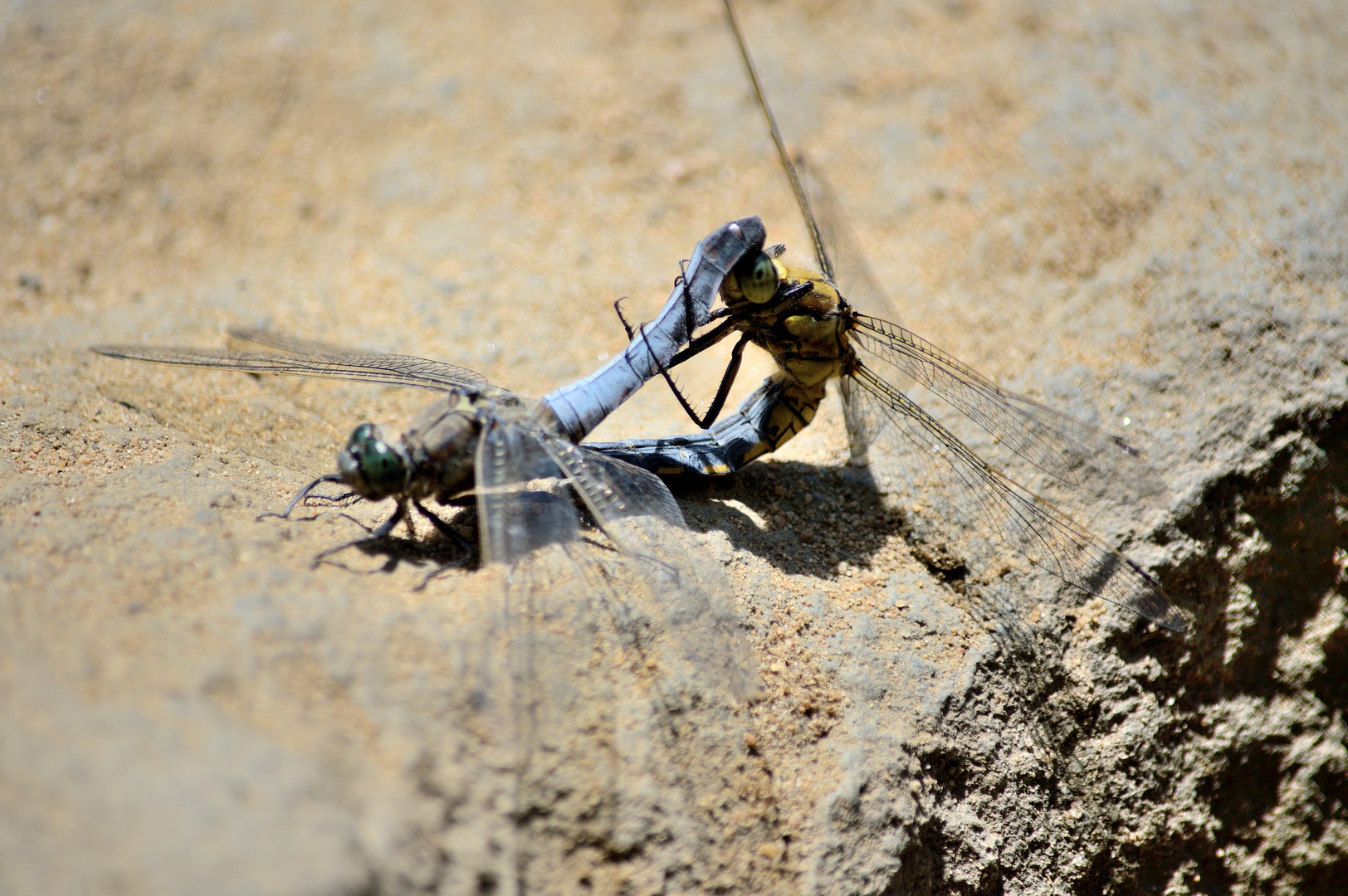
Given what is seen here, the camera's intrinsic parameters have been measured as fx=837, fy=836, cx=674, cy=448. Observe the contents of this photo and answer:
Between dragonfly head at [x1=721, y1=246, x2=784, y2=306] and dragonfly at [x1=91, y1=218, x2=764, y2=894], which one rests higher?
dragonfly head at [x1=721, y1=246, x2=784, y2=306]

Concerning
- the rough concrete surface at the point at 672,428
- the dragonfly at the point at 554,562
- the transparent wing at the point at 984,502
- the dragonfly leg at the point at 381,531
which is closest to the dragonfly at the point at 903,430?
the transparent wing at the point at 984,502

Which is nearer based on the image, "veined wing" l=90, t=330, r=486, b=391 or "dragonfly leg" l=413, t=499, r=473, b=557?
"dragonfly leg" l=413, t=499, r=473, b=557

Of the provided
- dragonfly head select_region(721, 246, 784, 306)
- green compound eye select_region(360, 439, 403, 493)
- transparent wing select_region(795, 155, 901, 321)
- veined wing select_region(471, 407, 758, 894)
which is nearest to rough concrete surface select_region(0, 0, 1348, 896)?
veined wing select_region(471, 407, 758, 894)

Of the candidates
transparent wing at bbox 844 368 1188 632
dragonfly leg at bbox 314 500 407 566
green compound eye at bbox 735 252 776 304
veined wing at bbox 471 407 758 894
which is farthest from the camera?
green compound eye at bbox 735 252 776 304

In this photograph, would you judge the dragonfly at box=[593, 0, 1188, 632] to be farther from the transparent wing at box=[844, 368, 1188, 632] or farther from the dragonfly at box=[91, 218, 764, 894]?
the dragonfly at box=[91, 218, 764, 894]

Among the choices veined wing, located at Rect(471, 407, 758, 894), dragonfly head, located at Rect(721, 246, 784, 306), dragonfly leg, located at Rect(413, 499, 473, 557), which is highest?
dragonfly head, located at Rect(721, 246, 784, 306)

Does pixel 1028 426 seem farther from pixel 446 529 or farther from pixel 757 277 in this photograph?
pixel 446 529

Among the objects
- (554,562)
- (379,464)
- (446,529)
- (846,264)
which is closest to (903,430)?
(846,264)

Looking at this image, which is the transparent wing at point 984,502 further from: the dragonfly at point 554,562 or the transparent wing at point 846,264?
the dragonfly at point 554,562
